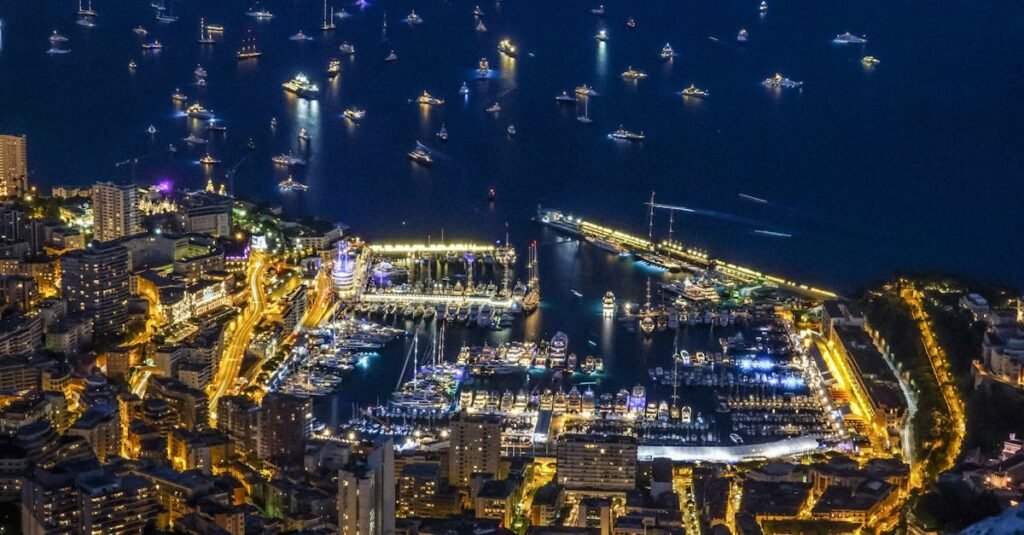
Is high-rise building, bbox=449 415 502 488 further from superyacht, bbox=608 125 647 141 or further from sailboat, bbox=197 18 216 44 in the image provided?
sailboat, bbox=197 18 216 44

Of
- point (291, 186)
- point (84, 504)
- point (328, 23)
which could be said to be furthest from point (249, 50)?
point (84, 504)

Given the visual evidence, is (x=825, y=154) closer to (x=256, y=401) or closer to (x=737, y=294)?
(x=737, y=294)

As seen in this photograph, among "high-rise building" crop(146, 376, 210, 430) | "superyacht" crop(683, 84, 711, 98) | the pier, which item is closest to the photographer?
"high-rise building" crop(146, 376, 210, 430)

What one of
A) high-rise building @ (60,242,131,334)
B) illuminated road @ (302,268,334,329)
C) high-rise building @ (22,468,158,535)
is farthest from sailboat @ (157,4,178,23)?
high-rise building @ (22,468,158,535)

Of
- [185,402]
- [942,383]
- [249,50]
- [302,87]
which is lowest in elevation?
[185,402]

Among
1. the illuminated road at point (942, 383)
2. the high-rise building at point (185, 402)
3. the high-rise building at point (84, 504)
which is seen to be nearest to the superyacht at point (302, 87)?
the illuminated road at point (942, 383)

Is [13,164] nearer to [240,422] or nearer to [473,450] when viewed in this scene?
[240,422]

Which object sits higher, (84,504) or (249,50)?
(249,50)

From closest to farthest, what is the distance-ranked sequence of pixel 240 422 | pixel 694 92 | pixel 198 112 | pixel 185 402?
1. pixel 240 422
2. pixel 185 402
3. pixel 198 112
4. pixel 694 92
